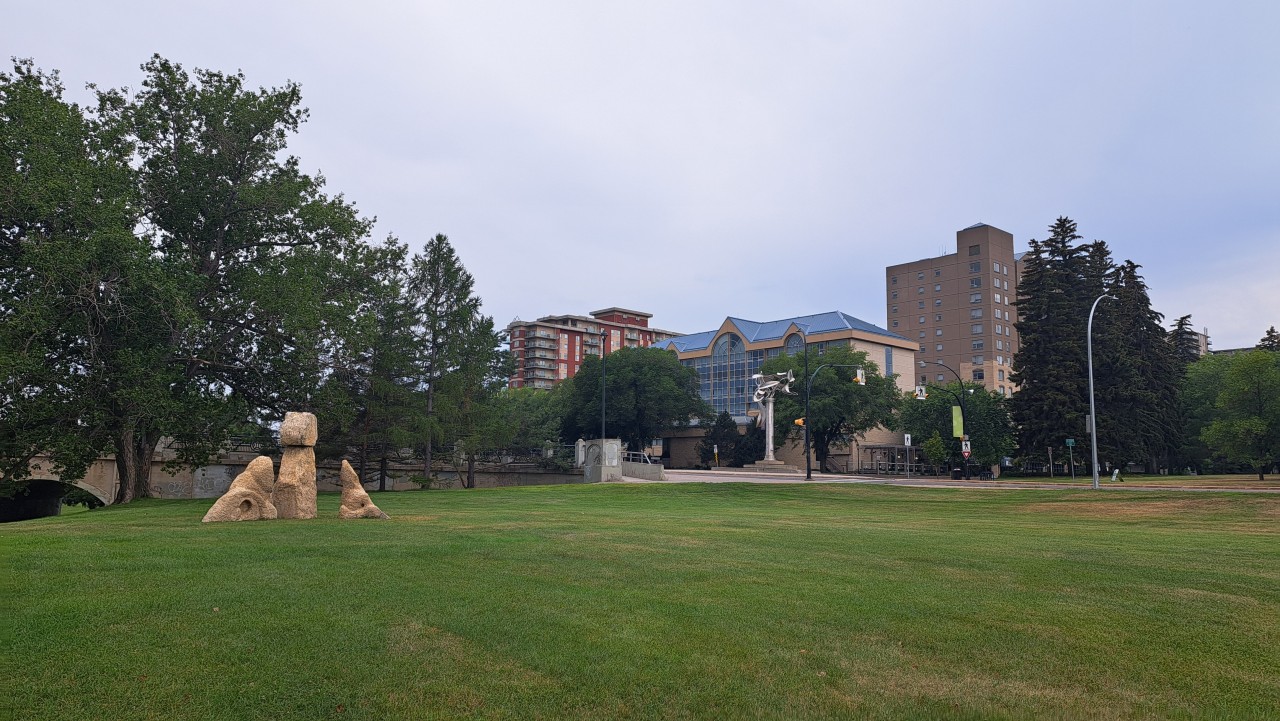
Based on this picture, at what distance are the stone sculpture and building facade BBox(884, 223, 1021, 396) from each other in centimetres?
11565

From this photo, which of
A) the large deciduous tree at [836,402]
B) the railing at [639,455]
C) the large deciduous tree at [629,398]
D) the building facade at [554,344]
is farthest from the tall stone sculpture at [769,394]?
the building facade at [554,344]

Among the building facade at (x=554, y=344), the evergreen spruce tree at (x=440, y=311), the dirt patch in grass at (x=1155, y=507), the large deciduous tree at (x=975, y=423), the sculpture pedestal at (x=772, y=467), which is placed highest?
the building facade at (x=554, y=344)

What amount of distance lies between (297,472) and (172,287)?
1273 centimetres

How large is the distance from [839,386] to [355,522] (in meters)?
64.6

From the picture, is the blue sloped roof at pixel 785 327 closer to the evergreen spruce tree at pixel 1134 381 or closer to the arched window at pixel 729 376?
the arched window at pixel 729 376

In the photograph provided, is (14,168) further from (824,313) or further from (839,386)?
(824,313)

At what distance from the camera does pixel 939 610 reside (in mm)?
8234

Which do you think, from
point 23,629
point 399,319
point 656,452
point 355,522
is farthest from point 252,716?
point 656,452

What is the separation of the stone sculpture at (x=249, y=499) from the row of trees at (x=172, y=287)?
11.6 metres

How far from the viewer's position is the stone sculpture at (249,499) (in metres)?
16.6

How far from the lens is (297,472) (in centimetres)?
1803

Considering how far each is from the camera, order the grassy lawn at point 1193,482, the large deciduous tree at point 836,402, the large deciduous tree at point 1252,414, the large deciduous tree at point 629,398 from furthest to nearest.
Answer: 1. the large deciduous tree at point 629,398
2. the large deciduous tree at point 836,402
3. the large deciduous tree at point 1252,414
4. the grassy lawn at point 1193,482

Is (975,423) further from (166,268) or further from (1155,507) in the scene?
(166,268)

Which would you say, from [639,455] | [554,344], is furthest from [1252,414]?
[554,344]
